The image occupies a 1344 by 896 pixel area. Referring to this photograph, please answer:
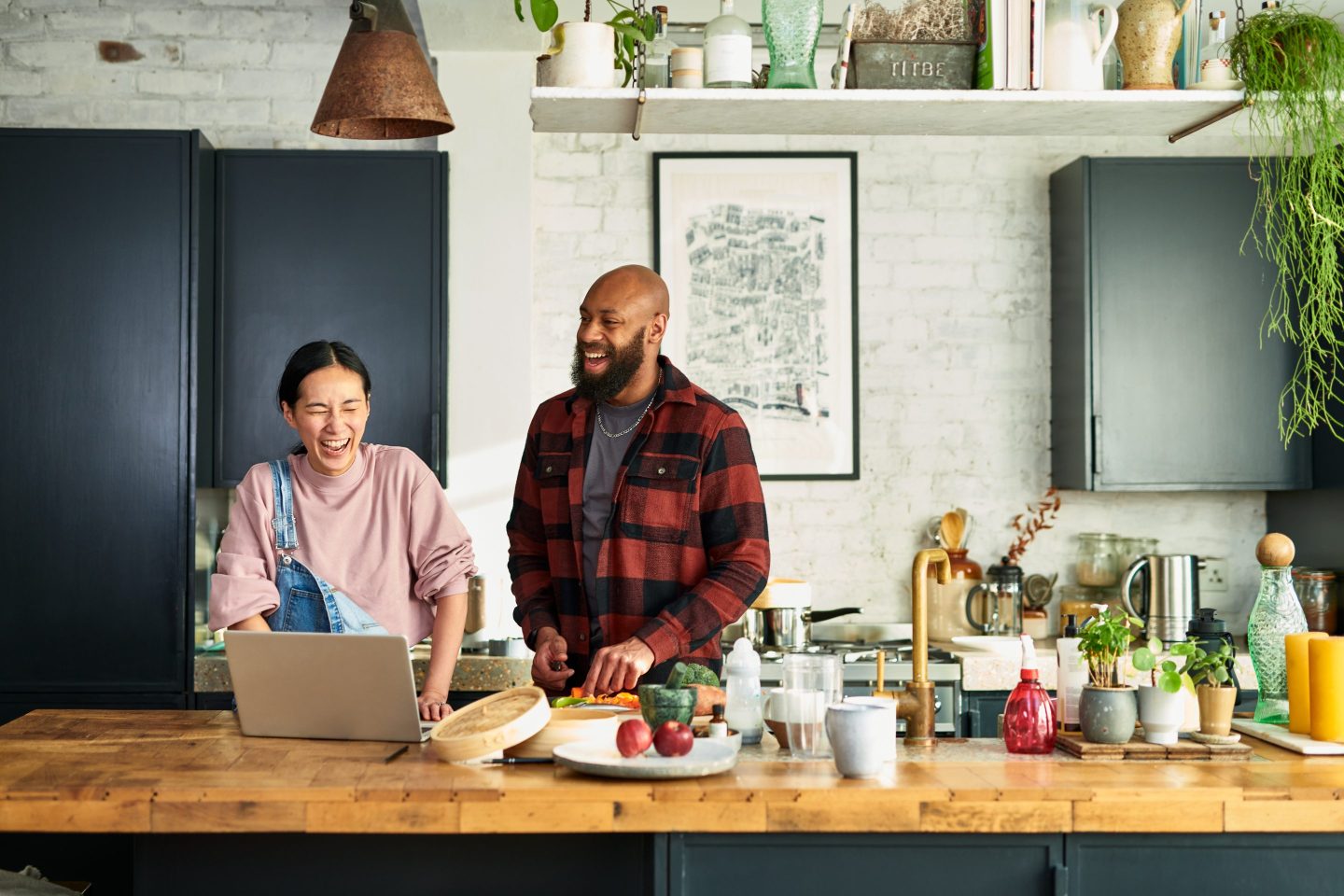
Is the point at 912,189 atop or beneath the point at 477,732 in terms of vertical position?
atop

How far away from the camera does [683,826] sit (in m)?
1.96

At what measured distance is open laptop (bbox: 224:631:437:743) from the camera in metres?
2.20

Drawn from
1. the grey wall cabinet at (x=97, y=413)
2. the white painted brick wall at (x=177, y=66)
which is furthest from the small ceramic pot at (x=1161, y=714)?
the white painted brick wall at (x=177, y=66)

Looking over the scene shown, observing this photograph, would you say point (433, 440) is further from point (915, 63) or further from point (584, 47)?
point (915, 63)

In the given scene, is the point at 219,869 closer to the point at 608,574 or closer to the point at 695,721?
the point at 695,721

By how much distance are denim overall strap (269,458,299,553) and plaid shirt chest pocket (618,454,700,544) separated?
679 millimetres

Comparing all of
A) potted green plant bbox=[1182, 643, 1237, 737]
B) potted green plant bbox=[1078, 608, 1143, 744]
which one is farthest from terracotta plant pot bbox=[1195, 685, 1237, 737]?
potted green plant bbox=[1078, 608, 1143, 744]

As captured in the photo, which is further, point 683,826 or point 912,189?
point 912,189

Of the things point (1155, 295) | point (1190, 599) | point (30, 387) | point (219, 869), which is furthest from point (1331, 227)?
point (30, 387)

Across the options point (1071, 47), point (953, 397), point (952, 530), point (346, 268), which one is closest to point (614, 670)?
point (1071, 47)

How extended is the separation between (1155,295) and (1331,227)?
1100 millimetres

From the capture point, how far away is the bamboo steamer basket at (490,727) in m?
2.11

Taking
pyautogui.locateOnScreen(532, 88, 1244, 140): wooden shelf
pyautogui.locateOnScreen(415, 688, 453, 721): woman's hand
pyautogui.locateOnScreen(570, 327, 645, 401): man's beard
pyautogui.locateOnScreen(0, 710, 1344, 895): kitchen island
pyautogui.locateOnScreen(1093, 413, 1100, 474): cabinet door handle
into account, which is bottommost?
pyautogui.locateOnScreen(0, 710, 1344, 895): kitchen island

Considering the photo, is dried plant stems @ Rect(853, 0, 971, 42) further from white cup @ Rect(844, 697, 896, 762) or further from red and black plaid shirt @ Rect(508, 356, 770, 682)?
white cup @ Rect(844, 697, 896, 762)
